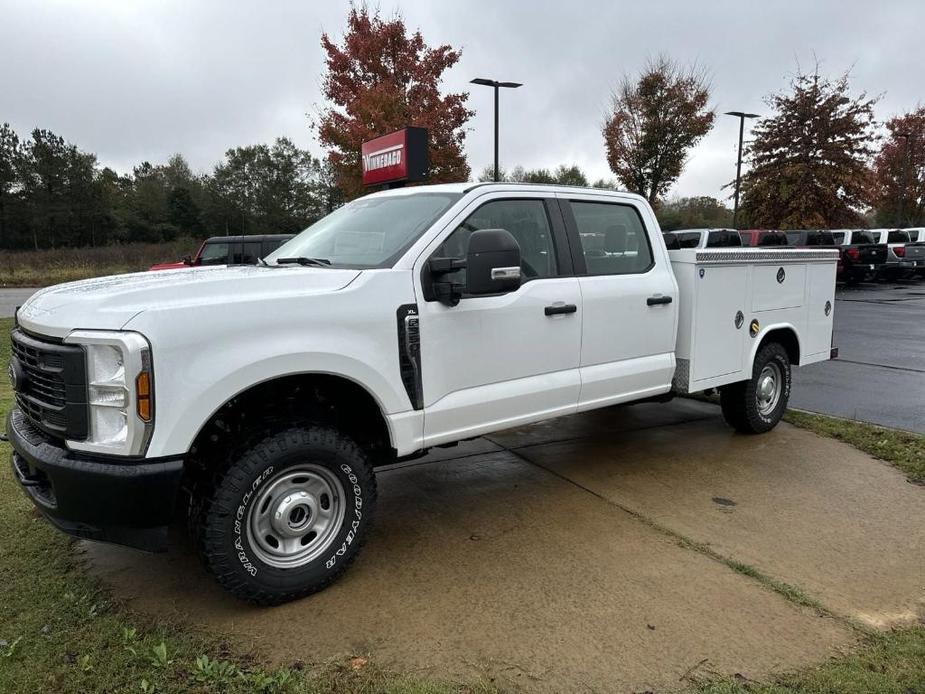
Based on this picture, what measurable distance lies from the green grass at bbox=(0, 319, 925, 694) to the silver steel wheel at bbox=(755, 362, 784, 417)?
2.83m

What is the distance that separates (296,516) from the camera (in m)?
3.24

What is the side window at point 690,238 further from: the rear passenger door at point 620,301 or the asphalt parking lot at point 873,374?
the rear passenger door at point 620,301

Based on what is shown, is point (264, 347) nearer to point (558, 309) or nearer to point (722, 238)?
point (558, 309)

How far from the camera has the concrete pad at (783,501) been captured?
3.45 metres

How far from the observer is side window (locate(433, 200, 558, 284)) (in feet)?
12.8

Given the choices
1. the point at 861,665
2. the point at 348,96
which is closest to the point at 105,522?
the point at 861,665

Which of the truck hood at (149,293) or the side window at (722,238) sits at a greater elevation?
the truck hood at (149,293)

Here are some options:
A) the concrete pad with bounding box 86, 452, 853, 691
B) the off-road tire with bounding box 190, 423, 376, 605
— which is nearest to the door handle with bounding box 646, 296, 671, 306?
the concrete pad with bounding box 86, 452, 853, 691

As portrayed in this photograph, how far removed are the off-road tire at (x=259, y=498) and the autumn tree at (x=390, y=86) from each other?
53.1ft

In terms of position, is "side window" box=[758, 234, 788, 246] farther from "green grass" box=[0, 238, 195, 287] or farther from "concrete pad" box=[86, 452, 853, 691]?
"green grass" box=[0, 238, 195, 287]

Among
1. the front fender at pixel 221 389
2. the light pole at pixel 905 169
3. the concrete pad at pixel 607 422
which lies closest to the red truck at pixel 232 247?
the concrete pad at pixel 607 422

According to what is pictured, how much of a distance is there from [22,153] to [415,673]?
64.2m

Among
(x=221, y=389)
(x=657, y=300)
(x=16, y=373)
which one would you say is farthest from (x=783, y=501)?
(x=16, y=373)

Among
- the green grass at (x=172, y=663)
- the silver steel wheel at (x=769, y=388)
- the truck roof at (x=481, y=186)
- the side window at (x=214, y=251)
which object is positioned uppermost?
the truck roof at (x=481, y=186)
